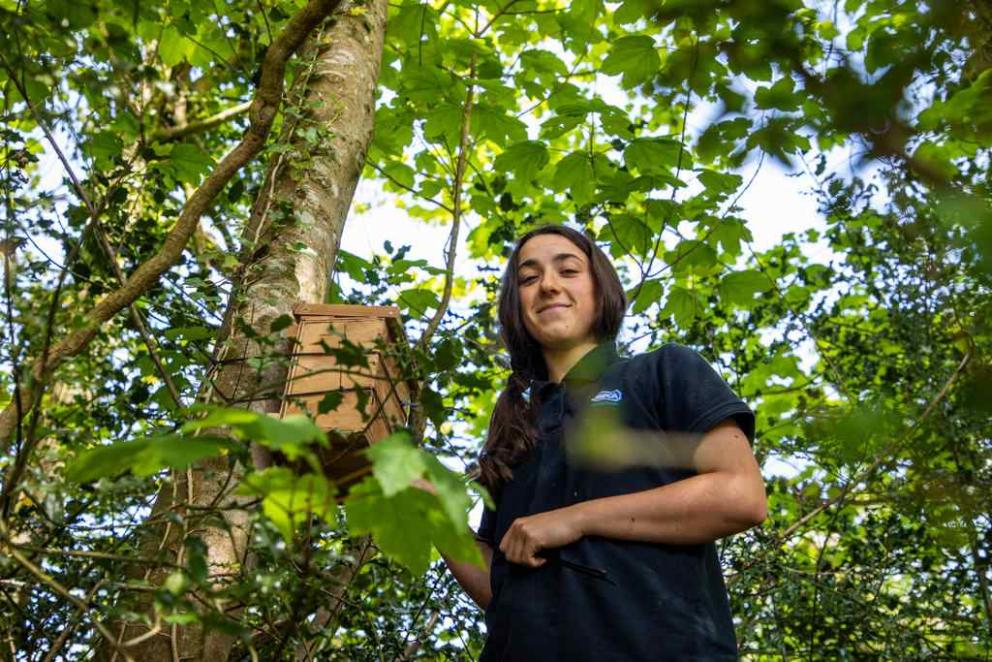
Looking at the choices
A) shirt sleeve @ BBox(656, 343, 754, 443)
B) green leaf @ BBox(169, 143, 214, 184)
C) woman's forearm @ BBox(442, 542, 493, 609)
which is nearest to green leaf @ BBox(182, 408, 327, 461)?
shirt sleeve @ BBox(656, 343, 754, 443)

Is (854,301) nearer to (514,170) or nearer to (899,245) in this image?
(899,245)

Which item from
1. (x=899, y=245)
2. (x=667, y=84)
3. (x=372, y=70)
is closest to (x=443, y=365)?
(x=667, y=84)

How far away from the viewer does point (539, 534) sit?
1917 millimetres

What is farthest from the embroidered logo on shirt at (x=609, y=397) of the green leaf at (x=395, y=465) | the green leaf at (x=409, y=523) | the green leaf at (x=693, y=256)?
the green leaf at (x=693, y=256)

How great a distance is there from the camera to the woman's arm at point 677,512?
1864 millimetres

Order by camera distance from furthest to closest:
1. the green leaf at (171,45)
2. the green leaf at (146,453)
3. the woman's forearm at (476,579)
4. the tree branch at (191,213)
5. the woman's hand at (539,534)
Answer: the green leaf at (171,45) → the woman's forearm at (476,579) → the woman's hand at (539,534) → the tree branch at (191,213) → the green leaf at (146,453)

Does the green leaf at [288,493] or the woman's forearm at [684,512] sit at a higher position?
the woman's forearm at [684,512]

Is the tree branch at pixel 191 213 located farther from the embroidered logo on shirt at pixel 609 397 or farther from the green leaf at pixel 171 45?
the green leaf at pixel 171 45

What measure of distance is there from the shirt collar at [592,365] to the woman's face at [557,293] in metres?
0.09

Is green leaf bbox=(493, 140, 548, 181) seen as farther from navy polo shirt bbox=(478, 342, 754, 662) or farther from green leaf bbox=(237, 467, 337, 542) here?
green leaf bbox=(237, 467, 337, 542)

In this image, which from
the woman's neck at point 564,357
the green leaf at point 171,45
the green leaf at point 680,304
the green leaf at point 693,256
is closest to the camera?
the woman's neck at point 564,357

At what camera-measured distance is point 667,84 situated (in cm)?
175

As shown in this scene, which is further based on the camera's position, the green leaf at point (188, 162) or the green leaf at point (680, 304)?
the green leaf at point (680, 304)

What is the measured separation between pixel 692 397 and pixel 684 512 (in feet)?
0.91
